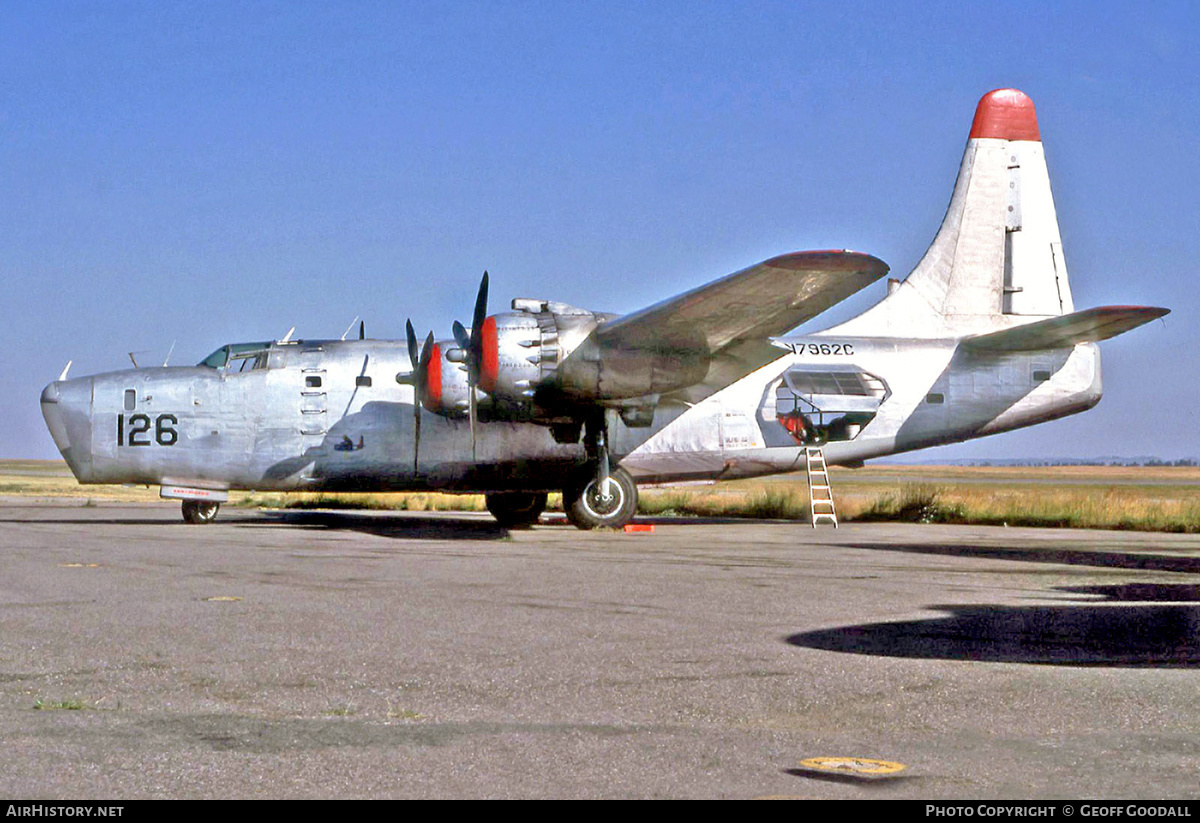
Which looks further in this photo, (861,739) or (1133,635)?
(1133,635)

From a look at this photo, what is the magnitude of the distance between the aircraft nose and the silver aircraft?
0.12 ft

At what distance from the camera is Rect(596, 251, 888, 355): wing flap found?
17531 millimetres

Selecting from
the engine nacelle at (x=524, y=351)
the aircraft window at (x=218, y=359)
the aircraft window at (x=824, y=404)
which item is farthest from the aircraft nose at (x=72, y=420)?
the aircraft window at (x=824, y=404)

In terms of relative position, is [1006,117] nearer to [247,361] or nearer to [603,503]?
[603,503]

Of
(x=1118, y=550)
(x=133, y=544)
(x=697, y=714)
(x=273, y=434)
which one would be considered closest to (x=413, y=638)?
(x=697, y=714)

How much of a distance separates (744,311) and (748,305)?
0.28 m

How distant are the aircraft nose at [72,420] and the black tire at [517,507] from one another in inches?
300

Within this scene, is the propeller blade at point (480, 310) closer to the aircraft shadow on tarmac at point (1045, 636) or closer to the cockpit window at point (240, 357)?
the cockpit window at point (240, 357)

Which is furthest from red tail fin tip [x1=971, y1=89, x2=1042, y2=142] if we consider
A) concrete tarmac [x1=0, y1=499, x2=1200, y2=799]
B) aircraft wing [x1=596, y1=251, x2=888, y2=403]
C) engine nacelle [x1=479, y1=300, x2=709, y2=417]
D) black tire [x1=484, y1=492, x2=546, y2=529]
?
concrete tarmac [x1=0, y1=499, x2=1200, y2=799]

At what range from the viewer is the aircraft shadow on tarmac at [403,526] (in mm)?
20531

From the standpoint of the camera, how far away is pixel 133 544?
16562 mm

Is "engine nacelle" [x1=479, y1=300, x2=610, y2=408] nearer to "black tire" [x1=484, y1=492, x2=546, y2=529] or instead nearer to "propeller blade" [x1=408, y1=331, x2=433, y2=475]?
"propeller blade" [x1=408, y1=331, x2=433, y2=475]
